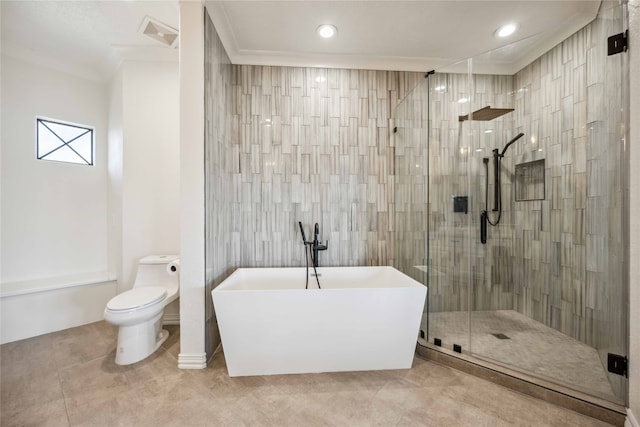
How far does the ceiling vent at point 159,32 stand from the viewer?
84.1 inches

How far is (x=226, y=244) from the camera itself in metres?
2.27

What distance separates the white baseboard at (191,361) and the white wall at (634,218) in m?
2.57

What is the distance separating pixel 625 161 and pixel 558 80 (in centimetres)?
115

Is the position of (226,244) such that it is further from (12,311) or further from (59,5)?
(59,5)

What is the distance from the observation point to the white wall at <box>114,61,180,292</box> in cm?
256

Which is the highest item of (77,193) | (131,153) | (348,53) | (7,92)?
(348,53)

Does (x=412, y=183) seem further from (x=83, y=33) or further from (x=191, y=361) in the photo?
(x=83, y=33)

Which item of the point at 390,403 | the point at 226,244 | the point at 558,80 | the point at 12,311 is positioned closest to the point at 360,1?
the point at 558,80

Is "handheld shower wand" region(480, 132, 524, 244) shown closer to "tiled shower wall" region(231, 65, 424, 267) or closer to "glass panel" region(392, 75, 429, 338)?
"glass panel" region(392, 75, 429, 338)

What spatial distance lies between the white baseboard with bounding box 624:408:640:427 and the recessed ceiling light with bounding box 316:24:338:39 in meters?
3.16

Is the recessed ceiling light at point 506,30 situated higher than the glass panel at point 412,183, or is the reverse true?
the recessed ceiling light at point 506,30

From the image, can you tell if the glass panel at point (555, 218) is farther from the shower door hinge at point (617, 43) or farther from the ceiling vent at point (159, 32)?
the ceiling vent at point (159, 32)

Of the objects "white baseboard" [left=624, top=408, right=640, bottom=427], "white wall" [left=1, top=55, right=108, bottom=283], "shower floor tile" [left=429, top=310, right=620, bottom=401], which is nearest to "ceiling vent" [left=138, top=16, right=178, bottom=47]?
"white wall" [left=1, top=55, right=108, bottom=283]

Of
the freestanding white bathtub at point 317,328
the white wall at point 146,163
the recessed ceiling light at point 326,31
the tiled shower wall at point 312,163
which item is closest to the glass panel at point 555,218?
the freestanding white bathtub at point 317,328
